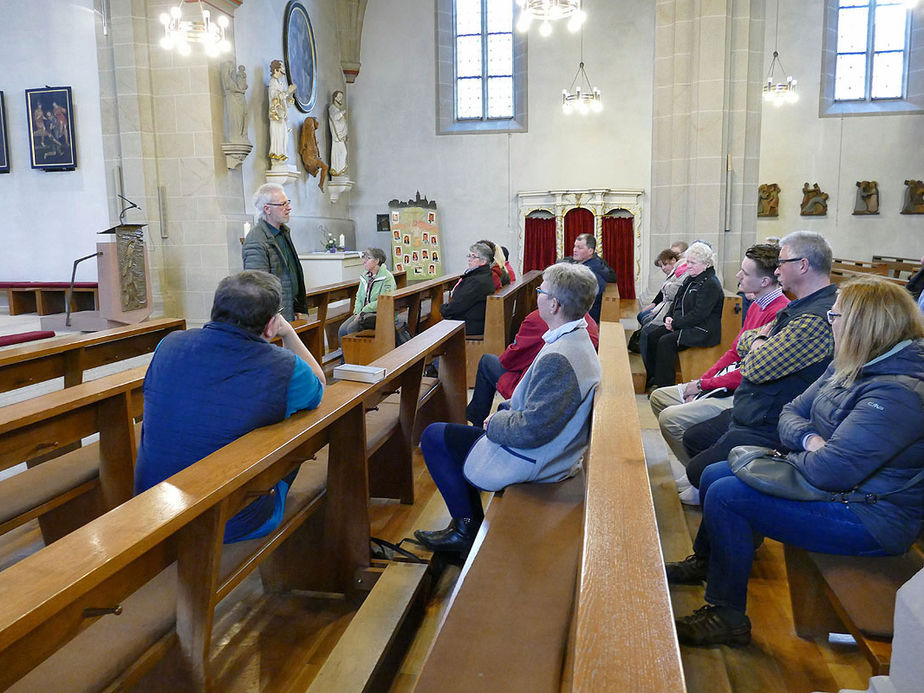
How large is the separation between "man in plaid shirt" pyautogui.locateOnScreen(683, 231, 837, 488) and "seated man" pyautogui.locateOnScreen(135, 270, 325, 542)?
5.59 feet

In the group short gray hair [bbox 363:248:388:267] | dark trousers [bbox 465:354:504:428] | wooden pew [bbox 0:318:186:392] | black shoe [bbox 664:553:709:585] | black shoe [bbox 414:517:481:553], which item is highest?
short gray hair [bbox 363:248:388:267]

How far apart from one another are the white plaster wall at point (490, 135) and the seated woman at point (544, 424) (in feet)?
34.0

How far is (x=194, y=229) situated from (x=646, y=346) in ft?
17.3

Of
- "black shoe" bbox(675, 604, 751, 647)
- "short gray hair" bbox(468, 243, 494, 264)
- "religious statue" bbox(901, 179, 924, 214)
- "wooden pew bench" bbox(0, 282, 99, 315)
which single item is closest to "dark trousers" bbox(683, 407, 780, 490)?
"black shoe" bbox(675, 604, 751, 647)

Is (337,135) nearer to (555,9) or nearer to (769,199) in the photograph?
(555,9)

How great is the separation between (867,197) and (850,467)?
40.0ft

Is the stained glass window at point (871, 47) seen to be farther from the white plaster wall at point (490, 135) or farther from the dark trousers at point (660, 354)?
the dark trousers at point (660, 354)

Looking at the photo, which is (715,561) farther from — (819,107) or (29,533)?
(819,107)

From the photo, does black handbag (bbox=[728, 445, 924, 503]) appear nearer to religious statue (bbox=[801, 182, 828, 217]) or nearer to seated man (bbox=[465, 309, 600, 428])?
seated man (bbox=[465, 309, 600, 428])

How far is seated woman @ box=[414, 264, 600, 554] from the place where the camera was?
7.84ft

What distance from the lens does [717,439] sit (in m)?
3.18

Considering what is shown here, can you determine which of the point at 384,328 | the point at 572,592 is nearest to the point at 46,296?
the point at 384,328

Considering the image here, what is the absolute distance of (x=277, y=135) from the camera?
9438 millimetres

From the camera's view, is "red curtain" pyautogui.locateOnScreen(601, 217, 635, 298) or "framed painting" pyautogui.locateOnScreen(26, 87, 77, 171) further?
"red curtain" pyautogui.locateOnScreen(601, 217, 635, 298)
